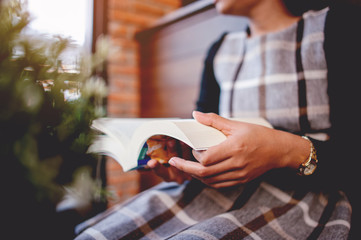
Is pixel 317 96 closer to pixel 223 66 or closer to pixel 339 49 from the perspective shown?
pixel 339 49

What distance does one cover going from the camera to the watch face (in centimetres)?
59

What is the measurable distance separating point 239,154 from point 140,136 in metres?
0.19

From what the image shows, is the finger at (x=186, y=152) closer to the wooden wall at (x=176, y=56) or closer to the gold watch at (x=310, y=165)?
the gold watch at (x=310, y=165)

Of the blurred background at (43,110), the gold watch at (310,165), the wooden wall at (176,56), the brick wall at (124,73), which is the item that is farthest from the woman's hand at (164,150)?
the brick wall at (124,73)

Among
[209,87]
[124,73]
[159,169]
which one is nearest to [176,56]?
[124,73]

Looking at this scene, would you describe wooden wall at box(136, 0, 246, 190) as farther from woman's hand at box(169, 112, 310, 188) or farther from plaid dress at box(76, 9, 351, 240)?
woman's hand at box(169, 112, 310, 188)

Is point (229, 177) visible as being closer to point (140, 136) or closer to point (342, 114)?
point (140, 136)

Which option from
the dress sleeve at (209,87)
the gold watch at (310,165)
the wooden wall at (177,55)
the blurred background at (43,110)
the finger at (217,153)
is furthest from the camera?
the wooden wall at (177,55)

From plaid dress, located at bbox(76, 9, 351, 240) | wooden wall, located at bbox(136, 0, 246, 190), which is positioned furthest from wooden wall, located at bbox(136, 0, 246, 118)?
plaid dress, located at bbox(76, 9, 351, 240)

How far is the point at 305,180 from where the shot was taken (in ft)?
2.19

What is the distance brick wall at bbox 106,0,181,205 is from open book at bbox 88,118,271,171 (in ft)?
3.75

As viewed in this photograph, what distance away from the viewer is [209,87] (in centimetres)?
107

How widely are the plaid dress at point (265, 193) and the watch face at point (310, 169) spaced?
0.06 m

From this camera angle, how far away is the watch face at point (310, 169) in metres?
0.59
